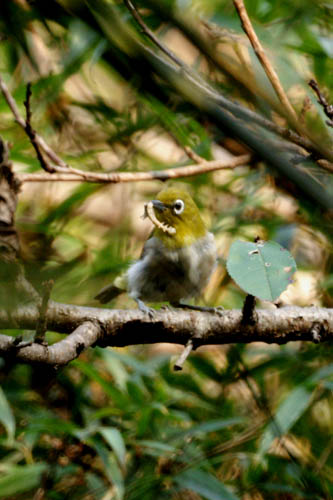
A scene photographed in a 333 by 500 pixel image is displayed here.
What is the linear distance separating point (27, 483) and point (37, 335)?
3.61 feet

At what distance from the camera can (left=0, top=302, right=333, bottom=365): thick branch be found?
4.37 ft

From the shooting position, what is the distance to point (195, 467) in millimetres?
2213

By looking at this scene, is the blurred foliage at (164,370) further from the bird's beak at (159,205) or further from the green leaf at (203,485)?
the bird's beak at (159,205)

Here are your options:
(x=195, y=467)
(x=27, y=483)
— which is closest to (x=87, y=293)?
(x=27, y=483)

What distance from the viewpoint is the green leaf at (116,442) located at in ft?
6.75

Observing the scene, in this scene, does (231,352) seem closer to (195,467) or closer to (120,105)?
(195,467)

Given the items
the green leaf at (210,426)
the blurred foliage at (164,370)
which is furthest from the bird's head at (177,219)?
the green leaf at (210,426)

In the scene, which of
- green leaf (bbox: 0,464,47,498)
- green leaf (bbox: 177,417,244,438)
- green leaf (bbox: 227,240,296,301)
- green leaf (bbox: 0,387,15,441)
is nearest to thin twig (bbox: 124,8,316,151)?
green leaf (bbox: 227,240,296,301)

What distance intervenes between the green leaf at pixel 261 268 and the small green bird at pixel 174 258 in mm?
1313

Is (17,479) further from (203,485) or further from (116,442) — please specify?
(203,485)

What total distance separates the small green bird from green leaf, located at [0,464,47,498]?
742mm

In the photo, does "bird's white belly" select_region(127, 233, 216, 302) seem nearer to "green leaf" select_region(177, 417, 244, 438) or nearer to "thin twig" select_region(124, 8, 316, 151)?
"green leaf" select_region(177, 417, 244, 438)

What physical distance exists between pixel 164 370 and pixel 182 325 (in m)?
1.30

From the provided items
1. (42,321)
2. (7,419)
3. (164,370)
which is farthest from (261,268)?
(164,370)
